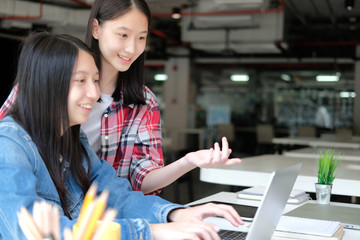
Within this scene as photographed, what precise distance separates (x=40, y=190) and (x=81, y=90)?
288 millimetres

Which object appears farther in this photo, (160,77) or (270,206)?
(160,77)

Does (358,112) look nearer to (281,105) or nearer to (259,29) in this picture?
(281,105)

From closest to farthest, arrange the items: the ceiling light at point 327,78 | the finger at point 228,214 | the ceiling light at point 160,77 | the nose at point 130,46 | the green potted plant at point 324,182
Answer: the finger at point 228,214 → the nose at point 130,46 → the green potted plant at point 324,182 → the ceiling light at point 327,78 → the ceiling light at point 160,77

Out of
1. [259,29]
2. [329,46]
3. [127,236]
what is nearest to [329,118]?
[329,46]

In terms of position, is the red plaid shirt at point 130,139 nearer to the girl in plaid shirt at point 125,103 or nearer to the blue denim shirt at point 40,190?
the girl in plaid shirt at point 125,103

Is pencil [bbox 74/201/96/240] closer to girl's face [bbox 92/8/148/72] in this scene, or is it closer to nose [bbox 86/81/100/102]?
nose [bbox 86/81/100/102]

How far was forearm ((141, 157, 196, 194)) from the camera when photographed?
1669 mm

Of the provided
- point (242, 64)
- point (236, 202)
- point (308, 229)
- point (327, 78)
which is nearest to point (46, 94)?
point (308, 229)

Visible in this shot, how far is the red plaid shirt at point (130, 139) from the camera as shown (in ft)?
6.42

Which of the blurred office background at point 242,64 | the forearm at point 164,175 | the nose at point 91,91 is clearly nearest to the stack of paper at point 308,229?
the forearm at point 164,175

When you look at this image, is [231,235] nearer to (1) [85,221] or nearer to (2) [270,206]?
(2) [270,206]

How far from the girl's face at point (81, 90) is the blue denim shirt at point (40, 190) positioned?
0.50ft

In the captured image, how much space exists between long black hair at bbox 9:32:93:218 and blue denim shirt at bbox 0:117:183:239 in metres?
0.04

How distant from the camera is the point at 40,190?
4.21ft
